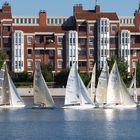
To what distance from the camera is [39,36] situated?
188 m

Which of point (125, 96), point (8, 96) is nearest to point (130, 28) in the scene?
point (125, 96)

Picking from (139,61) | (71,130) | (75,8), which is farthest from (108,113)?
(75,8)

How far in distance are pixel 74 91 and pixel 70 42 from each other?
80075 millimetres

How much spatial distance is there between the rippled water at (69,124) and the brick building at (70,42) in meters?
71.9

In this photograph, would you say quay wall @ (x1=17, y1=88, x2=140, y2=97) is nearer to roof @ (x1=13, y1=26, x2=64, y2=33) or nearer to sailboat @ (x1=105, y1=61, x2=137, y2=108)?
roof @ (x1=13, y1=26, x2=64, y2=33)

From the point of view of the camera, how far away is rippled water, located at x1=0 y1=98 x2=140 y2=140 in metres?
77.1

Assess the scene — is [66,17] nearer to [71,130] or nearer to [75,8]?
[75,8]

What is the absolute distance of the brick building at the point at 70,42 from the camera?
186625 millimetres

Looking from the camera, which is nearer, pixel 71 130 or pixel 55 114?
pixel 71 130

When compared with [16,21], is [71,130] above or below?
below

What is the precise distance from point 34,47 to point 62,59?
21.9 ft

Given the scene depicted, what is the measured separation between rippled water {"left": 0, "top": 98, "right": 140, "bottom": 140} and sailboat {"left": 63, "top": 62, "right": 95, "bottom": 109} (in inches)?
34.8

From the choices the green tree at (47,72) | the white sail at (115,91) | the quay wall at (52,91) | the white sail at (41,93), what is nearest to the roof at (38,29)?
the green tree at (47,72)

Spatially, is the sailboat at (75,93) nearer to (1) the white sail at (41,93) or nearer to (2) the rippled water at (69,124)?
(2) the rippled water at (69,124)
